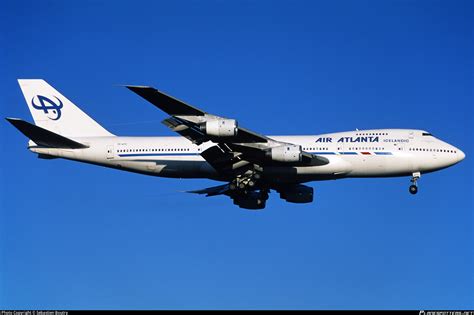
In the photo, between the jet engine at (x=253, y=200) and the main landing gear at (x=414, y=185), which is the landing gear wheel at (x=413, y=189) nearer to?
the main landing gear at (x=414, y=185)

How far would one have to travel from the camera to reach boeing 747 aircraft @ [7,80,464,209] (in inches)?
1924

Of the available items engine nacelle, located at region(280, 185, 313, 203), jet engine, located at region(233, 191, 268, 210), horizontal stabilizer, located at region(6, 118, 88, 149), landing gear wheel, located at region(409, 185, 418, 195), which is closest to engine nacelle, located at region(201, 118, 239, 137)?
jet engine, located at region(233, 191, 268, 210)

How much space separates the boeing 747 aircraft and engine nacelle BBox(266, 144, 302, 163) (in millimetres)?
61

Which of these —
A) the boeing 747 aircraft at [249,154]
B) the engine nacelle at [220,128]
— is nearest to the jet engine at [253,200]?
the boeing 747 aircraft at [249,154]

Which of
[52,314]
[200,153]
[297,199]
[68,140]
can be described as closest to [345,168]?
[297,199]

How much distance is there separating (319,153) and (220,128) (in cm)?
834

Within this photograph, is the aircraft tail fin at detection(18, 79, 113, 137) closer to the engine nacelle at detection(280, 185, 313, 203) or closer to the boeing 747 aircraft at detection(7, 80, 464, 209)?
the boeing 747 aircraft at detection(7, 80, 464, 209)

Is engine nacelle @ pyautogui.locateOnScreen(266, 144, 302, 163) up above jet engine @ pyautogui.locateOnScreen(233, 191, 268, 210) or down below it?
above

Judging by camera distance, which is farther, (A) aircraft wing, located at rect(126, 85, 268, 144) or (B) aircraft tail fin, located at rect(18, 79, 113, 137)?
(B) aircraft tail fin, located at rect(18, 79, 113, 137)

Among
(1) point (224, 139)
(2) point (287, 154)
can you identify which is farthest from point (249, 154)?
(1) point (224, 139)

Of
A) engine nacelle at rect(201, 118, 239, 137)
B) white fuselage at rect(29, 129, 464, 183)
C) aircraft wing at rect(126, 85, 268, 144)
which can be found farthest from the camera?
white fuselage at rect(29, 129, 464, 183)

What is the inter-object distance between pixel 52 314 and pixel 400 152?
83.0 feet

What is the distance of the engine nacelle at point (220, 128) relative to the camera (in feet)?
152

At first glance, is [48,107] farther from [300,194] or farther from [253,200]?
[300,194]
